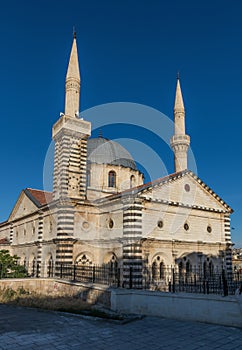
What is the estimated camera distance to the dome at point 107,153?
3160 cm

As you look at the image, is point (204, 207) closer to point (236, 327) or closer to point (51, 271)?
point (51, 271)

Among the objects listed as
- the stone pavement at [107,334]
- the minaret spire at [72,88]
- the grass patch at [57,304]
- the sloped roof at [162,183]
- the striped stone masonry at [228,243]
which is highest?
the minaret spire at [72,88]

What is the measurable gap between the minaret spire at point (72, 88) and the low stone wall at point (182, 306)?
17213 millimetres

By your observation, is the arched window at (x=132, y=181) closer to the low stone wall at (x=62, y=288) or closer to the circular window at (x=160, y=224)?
the circular window at (x=160, y=224)

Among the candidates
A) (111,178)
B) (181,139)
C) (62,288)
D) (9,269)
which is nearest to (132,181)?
(111,178)

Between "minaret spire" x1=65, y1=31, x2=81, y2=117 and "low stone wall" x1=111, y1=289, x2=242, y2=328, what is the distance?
56.5ft

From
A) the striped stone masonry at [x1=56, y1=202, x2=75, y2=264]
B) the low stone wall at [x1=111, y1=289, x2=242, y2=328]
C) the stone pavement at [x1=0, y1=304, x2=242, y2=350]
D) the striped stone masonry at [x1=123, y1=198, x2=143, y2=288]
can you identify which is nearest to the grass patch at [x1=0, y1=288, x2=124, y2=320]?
the stone pavement at [x1=0, y1=304, x2=242, y2=350]

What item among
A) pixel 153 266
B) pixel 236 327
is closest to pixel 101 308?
pixel 236 327

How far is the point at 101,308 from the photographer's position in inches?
495

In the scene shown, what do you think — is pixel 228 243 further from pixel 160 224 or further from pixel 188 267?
pixel 160 224

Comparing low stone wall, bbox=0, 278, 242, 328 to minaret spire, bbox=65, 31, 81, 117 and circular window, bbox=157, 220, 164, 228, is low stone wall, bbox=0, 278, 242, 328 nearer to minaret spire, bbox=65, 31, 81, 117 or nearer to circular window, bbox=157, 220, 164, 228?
circular window, bbox=157, 220, 164, 228

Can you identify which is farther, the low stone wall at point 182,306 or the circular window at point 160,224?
the circular window at point 160,224

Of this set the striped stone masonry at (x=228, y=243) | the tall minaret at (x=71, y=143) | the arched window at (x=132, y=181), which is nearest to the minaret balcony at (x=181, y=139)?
the arched window at (x=132, y=181)

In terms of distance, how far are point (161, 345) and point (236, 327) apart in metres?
3.01
